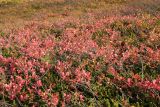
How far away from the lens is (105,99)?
6941 millimetres

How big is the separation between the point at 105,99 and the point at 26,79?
5.92ft

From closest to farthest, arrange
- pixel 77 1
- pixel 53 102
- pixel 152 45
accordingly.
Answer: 1. pixel 53 102
2. pixel 152 45
3. pixel 77 1

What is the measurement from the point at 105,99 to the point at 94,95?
232 millimetres

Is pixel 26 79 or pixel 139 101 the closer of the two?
pixel 139 101

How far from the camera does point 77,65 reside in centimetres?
841

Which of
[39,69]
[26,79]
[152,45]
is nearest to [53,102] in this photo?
[26,79]

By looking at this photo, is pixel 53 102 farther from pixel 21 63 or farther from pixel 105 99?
pixel 21 63

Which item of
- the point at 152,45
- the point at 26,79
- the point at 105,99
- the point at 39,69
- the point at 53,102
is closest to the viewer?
the point at 53,102

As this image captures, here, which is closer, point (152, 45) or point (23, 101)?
point (23, 101)

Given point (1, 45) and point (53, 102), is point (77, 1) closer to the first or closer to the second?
point (1, 45)

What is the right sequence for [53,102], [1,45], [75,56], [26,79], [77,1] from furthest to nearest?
[77,1]
[1,45]
[75,56]
[26,79]
[53,102]

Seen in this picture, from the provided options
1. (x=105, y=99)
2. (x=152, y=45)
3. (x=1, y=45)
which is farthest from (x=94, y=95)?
(x=1, y=45)

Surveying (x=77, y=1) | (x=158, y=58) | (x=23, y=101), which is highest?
(x=158, y=58)

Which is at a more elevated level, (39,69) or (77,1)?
(39,69)
